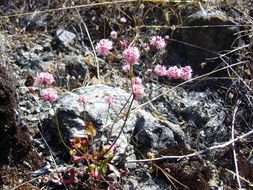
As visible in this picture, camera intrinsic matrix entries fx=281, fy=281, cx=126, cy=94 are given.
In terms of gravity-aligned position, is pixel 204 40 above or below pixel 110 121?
above

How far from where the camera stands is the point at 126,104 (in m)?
2.80

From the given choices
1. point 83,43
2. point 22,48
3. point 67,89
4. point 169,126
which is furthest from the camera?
point 83,43

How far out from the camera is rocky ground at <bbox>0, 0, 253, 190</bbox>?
246 cm

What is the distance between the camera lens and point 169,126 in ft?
10.3

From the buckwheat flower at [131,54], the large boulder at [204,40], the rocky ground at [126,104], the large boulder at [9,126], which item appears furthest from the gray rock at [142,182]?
the large boulder at [204,40]

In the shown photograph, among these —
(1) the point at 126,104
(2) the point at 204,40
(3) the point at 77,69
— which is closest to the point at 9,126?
(1) the point at 126,104

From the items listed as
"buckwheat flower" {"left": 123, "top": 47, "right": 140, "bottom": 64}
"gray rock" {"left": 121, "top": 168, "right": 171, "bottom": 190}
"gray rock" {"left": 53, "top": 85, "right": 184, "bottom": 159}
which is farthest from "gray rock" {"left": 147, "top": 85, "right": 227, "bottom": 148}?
"buckwheat flower" {"left": 123, "top": 47, "right": 140, "bottom": 64}

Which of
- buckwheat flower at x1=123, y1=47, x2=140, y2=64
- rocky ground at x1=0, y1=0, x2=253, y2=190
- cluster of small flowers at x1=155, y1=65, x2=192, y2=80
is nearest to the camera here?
buckwheat flower at x1=123, y1=47, x2=140, y2=64

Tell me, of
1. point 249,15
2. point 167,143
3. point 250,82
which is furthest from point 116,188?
point 249,15

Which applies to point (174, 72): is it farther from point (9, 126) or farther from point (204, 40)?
point (9, 126)

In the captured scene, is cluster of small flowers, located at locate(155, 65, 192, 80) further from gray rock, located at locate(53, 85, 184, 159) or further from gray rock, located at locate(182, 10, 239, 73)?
gray rock, located at locate(182, 10, 239, 73)

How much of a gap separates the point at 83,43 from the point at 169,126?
212cm

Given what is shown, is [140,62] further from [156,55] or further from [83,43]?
[83,43]

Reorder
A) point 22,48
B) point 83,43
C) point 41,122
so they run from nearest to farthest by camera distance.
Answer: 1. point 41,122
2. point 22,48
3. point 83,43
